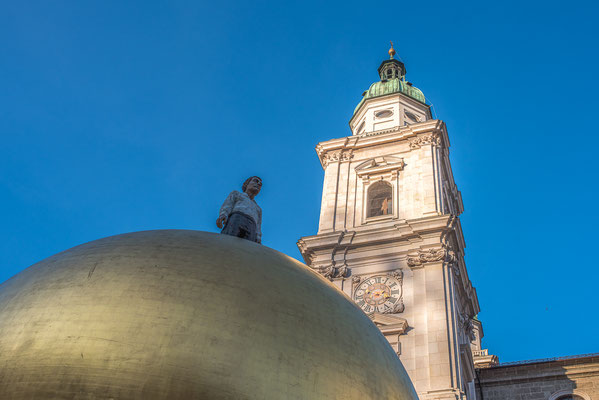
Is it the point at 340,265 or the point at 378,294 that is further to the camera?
the point at 340,265

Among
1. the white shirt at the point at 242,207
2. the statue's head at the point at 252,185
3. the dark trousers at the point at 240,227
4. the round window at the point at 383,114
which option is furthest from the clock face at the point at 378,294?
the dark trousers at the point at 240,227

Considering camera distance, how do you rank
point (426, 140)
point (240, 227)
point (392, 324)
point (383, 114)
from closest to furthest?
point (240, 227), point (392, 324), point (426, 140), point (383, 114)

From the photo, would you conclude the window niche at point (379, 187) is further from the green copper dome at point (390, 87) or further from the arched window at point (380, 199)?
the green copper dome at point (390, 87)

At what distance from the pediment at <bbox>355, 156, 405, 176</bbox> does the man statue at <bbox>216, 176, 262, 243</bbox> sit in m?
24.1

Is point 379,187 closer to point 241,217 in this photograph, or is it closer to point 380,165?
point 380,165

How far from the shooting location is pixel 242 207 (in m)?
6.89

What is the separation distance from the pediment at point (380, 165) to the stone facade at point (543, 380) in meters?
10.6

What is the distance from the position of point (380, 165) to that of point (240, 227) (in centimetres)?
2506

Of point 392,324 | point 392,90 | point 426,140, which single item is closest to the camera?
point 392,324

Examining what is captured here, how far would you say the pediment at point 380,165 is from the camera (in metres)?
30.7

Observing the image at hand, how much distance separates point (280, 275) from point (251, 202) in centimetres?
199

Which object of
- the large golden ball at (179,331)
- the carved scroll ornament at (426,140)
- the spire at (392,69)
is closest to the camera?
the large golden ball at (179,331)

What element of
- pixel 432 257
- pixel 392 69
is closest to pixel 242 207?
pixel 432 257

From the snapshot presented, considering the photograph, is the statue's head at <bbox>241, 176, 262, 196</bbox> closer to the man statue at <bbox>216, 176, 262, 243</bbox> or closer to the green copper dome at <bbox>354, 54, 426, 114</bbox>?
the man statue at <bbox>216, 176, 262, 243</bbox>
